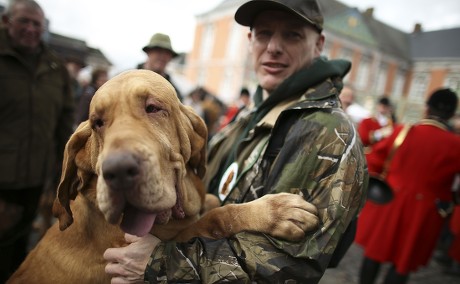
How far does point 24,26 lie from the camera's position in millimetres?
3453

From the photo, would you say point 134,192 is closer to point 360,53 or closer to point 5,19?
point 5,19

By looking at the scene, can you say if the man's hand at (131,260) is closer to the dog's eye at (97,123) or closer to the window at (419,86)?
the dog's eye at (97,123)

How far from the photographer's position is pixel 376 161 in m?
4.62

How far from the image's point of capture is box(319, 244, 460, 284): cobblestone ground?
5195mm

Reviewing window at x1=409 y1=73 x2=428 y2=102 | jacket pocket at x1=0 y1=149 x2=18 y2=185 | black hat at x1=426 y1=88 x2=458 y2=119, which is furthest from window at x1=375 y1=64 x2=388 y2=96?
jacket pocket at x1=0 y1=149 x2=18 y2=185

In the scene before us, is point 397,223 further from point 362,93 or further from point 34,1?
point 362,93

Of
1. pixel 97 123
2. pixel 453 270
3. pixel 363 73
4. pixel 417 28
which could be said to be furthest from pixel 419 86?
pixel 97 123

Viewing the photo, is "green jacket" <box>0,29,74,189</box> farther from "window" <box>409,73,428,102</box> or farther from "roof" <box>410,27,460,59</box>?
"window" <box>409,73,428,102</box>

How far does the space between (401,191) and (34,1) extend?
15.9ft

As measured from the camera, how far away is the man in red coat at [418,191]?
13.8 ft

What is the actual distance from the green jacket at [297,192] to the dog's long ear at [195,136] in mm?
276

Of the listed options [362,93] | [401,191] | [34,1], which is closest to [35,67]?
[34,1]

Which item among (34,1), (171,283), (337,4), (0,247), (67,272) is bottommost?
(0,247)

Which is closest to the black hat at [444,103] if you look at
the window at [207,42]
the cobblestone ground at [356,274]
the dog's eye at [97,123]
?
the cobblestone ground at [356,274]
